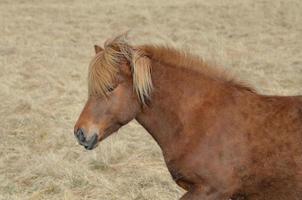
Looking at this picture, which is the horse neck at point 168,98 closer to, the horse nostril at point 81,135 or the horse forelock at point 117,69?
the horse forelock at point 117,69

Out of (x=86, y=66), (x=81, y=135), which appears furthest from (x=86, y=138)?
(x=86, y=66)

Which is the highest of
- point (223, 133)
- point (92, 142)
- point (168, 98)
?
point (168, 98)

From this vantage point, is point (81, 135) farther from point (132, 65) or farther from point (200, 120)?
point (200, 120)

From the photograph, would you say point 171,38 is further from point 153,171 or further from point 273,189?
point 273,189

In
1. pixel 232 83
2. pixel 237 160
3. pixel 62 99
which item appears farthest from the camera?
pixel 62 99

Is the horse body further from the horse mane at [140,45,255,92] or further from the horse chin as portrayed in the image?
the horse chin

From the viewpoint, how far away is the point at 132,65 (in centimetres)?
399

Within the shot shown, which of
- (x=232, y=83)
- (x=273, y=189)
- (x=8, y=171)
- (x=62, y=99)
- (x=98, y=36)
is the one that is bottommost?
(x=98, y=36)

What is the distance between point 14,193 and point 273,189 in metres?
3.15

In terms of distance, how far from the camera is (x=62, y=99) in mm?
9273

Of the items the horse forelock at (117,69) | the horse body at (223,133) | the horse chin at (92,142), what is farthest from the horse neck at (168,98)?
the horse chin at (92,142)

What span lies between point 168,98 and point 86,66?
8.15 m

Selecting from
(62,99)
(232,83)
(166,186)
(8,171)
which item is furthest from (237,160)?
(62,99)

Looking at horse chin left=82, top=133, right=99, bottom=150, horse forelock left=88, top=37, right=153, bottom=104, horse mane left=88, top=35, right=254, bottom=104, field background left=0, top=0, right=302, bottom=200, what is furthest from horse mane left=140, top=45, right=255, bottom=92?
horse chin left=82, top=133, right=99, bottom=150
